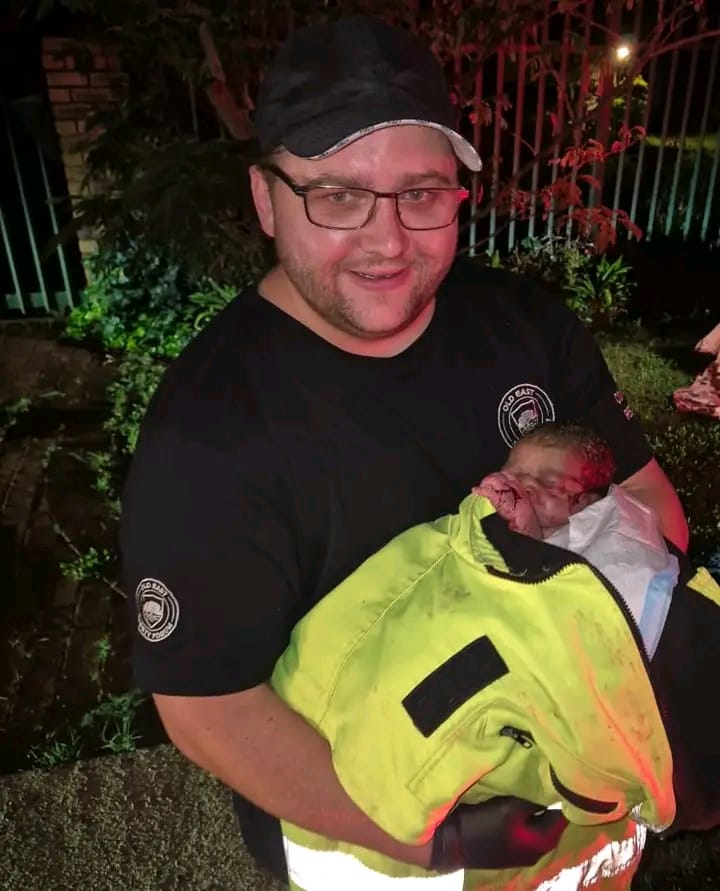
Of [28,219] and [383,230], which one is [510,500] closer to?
[383,230]

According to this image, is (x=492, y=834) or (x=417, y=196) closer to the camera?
(x=492, y=834)

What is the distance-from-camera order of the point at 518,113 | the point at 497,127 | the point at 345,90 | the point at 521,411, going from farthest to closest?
the point at 518,113
the point at 497,127
the point at 521,411
the point at 345,90

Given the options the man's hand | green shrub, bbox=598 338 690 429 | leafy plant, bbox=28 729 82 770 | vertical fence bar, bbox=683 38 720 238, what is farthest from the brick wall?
the man's hand

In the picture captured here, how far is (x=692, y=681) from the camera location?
5.35 ft

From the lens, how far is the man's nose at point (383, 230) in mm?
1764

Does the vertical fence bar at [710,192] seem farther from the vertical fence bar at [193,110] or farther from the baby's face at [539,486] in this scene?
the baby's face at [539,486]

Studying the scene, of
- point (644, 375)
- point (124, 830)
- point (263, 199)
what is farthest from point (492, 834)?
point (644, 375)

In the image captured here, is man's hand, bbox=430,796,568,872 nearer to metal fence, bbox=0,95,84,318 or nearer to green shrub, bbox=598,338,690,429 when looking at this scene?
green shrub, bbox=598,338,690,429

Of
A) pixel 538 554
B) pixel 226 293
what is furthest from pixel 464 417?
pixel 226 293

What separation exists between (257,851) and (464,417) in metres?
1.06

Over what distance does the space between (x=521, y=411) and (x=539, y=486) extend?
0.19 m

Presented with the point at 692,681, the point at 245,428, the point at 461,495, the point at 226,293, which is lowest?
the point at 226,293

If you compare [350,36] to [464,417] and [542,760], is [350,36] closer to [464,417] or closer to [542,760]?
[464,417]

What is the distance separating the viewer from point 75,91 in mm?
6332
